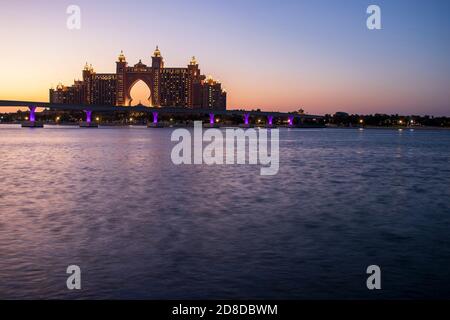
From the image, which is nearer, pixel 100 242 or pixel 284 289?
pixel 284 289

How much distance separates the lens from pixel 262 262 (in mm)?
10945

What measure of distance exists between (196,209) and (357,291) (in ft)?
33.3

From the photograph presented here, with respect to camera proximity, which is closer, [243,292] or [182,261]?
[243,292]

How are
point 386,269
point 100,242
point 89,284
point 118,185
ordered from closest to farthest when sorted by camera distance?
1. point 89,284
2. point 386,269
3. point 100,242
4. point 118,185

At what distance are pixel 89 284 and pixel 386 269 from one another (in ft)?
18.5

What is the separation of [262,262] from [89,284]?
11.5ft

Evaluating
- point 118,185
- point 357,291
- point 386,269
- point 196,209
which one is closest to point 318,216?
point 196,209

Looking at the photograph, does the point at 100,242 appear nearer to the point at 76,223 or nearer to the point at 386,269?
the point at 76,223

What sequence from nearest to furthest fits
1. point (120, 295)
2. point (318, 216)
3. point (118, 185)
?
point (120, 295) → point (318, 216) → point (118, 185)
